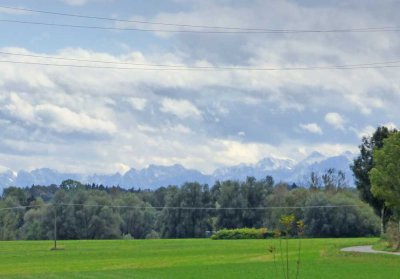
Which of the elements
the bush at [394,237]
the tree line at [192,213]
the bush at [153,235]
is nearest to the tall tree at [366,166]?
the bush at [394,237]

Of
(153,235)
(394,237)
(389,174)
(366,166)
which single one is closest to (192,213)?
(153,235)

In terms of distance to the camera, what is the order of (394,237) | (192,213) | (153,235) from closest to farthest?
(394,237)
(192,213)
(153,235)

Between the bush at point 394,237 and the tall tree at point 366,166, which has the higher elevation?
the tall tree at point 366,166

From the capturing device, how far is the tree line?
118438 millimetres

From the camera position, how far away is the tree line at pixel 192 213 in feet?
389

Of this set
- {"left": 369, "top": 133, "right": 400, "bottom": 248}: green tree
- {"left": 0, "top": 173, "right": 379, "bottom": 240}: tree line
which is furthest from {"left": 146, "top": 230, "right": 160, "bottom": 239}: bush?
{"left": 369, "top": 133, "right": 400, "bottom": 248}: green tree

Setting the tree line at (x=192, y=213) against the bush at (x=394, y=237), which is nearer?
the bush at (x=394, y=237)

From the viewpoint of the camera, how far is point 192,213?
13812 cm

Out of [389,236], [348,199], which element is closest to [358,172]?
[389,236]

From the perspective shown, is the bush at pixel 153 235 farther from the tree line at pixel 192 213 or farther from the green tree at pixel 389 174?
the green tree at pixel 389 174

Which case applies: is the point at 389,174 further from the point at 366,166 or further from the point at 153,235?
the point at 153,235

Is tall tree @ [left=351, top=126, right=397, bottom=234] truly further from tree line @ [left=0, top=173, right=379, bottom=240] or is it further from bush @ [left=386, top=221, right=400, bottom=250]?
tree line @ [left=0, top=173, right=379, bottom=240]

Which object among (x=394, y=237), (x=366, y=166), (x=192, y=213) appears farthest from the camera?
(x=192, y=213)

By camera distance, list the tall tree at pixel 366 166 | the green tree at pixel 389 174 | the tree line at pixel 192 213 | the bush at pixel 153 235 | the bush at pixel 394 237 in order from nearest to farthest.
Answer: the green tree at pixel 389 174, the bush at pixel 394 237, the tall tree at pixel 366 166, the tree line at pixel 192 213, the bush at pixel 153 235
